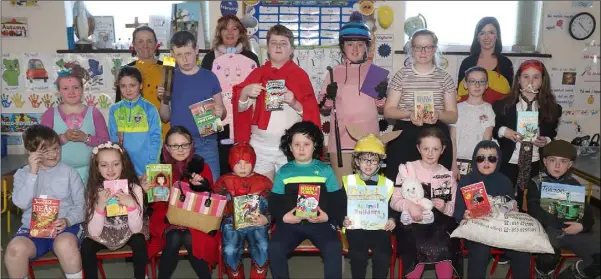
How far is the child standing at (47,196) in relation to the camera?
3455mm

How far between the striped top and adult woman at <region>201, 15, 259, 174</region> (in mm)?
1431

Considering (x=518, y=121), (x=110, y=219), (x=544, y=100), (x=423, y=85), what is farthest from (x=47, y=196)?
(x=544, y=100)

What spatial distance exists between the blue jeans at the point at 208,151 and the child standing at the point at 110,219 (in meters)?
0.62

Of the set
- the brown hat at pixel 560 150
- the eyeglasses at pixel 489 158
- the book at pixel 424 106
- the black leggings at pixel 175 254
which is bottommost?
the black leggings at pixel 175 254

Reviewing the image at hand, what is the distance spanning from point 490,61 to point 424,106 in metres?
1.40

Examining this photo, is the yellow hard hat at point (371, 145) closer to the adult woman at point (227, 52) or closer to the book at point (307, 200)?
the book at point (307, 200)

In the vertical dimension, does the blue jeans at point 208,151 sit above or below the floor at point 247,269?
above

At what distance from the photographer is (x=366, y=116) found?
4.12 metres

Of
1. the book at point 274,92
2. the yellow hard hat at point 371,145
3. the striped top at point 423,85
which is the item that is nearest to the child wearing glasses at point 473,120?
the striped top at point 423,85

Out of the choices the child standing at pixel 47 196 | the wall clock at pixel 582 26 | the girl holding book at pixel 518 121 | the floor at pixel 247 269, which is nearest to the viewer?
the child standing at pixel 47 196

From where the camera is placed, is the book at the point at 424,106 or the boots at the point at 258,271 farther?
the book at the point at 424,106

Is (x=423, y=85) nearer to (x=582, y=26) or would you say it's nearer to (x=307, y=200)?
(x=307, y=200)

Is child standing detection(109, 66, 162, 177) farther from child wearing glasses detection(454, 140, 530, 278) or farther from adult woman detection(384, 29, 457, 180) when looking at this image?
child wearing glasses detection(454, 140, 530, 278)

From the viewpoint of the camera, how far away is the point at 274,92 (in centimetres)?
392
